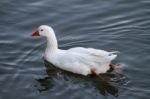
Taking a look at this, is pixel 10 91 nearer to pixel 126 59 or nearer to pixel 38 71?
pixel 38 71

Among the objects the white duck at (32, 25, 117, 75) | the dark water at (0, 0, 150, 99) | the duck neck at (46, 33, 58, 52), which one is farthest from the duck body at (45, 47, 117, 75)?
the duck neck at (46, 33, 58, 52)

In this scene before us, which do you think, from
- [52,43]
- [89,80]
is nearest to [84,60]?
[89,80]

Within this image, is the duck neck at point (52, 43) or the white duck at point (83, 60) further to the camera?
the duck neck at point (52, 43)

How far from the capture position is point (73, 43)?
14.7 metres

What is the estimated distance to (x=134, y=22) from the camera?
1526 cm

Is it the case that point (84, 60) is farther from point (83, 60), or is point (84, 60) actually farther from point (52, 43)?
point (52, 43)

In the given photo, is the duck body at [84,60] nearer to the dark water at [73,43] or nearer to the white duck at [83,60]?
the white duck at [83,60]

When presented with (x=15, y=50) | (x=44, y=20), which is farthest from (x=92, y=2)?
(x=15, y=50)

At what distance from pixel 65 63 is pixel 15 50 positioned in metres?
1.89

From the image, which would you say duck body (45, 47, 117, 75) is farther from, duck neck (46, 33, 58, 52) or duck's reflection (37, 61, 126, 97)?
duck neck (46, 33, 58, 52)

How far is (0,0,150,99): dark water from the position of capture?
40.7 feet

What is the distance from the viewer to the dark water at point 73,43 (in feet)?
40.7

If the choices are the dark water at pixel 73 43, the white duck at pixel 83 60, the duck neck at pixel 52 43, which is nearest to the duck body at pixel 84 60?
the white duck at pixel 83 60

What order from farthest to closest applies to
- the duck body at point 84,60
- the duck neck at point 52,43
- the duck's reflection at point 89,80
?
the duck neck at point 52,43 → the duck body at point 84,60 → the duck's reflection at point 89,80
